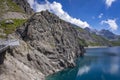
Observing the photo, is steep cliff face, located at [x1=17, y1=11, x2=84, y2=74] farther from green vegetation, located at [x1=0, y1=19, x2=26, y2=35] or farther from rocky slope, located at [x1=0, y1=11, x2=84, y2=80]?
Answer: green vegetation, located at [x1=0, y1=19, x2=26, y2=35]

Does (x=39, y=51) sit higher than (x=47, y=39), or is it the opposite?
(x=47, y=39)

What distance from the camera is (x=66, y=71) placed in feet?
393

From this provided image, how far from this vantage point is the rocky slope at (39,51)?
90.2m

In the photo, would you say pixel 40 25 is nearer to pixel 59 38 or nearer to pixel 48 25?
pixel 48 25

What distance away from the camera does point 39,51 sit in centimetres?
11850

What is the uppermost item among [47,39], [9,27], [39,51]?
[9,27]

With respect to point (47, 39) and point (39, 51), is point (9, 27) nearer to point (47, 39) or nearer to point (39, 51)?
point (47, 39)

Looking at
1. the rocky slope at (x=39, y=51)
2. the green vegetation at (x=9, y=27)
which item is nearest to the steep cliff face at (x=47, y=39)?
the rocky slope at (x=39, y=51)

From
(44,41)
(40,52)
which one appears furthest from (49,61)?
(44,41)

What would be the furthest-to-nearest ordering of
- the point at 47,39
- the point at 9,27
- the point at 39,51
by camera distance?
the point at 9,27, the point at 47,39, the point at 39,51

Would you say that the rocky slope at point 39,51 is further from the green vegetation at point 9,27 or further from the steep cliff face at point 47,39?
the green vegetation at point 9,27

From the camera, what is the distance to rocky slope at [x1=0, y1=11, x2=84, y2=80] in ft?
296

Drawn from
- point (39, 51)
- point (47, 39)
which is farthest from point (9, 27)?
point (39, 51)

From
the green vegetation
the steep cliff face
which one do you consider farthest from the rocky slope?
the green vegetation
